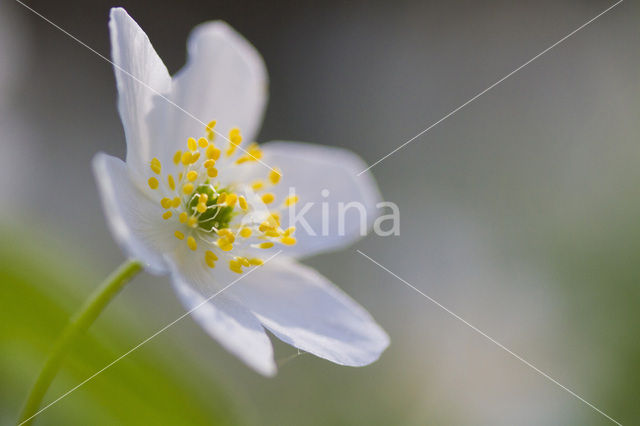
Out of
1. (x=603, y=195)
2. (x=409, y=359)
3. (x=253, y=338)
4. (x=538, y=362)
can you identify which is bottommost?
(x=409, y=359)

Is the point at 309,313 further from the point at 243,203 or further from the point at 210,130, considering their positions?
the point at 210,130

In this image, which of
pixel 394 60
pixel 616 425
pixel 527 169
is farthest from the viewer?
pixel 394 60

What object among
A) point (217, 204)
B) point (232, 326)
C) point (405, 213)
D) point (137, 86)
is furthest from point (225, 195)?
point (405, 213)

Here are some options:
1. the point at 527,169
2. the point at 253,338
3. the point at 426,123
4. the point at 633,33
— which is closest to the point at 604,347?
the point at 253,338

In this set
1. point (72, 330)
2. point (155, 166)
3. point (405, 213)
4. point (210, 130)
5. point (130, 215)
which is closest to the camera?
point (72, 330)

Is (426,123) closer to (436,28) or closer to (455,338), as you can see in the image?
(436,28)

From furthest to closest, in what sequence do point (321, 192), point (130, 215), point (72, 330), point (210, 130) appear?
point (321, 192) < point (210, 130) < point (130, 215) < point (72, 330)
